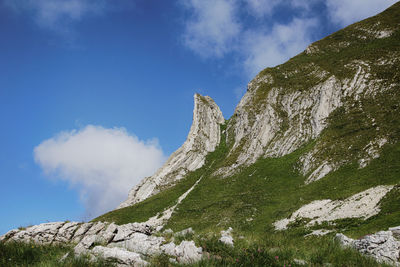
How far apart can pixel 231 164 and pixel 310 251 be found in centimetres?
6771

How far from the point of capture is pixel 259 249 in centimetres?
781

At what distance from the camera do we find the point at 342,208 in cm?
3198

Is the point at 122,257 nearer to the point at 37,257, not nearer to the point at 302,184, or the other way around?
the point at 37,257

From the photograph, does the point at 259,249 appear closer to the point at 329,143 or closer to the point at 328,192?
the point at 328,192

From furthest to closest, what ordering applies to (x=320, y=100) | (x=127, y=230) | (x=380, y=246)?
(x=320, y=100) < (x=127, y=230) < (x=380, y=246)

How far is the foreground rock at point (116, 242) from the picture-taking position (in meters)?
8.02

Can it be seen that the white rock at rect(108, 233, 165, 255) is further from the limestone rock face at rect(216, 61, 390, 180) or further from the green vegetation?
the limestone rock face at rect(216, 61, 390, 180)

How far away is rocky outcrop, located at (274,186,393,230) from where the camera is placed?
28953 mm

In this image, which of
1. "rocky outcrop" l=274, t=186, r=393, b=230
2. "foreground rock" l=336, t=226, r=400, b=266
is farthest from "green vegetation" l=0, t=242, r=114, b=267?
"rocky outcrop" l=274, t=186, r=393, b=230

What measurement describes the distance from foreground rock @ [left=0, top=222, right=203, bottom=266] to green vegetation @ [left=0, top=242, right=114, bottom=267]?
509 millimetres

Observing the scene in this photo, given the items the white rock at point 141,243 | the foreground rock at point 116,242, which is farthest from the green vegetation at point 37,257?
the white rock at point 141,243

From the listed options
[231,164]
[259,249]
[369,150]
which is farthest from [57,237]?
[231,164]

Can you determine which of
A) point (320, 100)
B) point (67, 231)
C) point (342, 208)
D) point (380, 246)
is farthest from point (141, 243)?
point (320, 100)

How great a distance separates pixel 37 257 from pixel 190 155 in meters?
85.4
